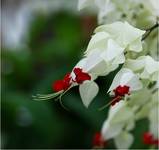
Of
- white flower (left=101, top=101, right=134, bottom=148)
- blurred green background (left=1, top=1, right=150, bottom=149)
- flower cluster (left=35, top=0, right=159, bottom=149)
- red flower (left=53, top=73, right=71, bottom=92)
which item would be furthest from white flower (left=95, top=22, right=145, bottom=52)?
blurred green background (left=1, top=1, right=150, bottom=149)

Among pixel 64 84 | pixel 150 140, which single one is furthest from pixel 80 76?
pixel 150 140

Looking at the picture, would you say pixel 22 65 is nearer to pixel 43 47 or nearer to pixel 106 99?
pixel 43 47

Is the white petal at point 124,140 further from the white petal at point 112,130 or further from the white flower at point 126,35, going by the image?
the white flower at point 126,35

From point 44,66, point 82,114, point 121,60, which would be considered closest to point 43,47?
point 44,66

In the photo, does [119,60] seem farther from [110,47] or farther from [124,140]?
[124,140]

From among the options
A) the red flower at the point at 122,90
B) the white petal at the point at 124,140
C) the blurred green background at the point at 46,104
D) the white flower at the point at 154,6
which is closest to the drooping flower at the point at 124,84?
the red flower at the point at 122,90
